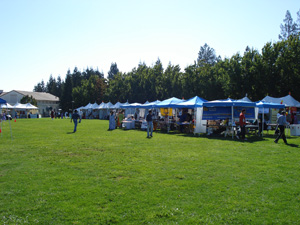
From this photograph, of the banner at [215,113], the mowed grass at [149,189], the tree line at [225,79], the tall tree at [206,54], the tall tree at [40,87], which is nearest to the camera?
the mowed grass at [149,189]

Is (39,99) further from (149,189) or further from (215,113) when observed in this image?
(149,189)

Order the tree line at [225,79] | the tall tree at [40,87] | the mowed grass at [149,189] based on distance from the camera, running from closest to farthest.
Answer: the mowed grass at [149,189], the tree line at [225,79], the tall tree at [40,87]

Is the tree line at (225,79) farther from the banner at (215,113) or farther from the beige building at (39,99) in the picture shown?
the beige building at (39,99)

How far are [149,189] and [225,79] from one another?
32.4 m

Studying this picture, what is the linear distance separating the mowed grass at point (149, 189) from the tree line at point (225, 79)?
24.3 m

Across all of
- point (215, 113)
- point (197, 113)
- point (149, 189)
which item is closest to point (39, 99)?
point (197, 113)

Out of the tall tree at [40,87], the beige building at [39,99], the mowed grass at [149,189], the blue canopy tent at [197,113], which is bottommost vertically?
the mowed grass at [149,189]

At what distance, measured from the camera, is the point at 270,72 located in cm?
3064

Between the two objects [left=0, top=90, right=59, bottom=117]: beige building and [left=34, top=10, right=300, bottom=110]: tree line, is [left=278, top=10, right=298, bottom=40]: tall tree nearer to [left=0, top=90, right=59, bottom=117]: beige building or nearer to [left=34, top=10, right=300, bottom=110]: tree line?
[left=34, top=10, right=300, bottom=110]: tree line

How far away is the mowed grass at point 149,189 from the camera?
4.12 meters

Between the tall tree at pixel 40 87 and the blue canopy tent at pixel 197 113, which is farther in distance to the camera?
the tall tree at pixel 40 87

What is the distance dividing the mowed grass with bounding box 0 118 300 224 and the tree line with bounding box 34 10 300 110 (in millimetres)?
24295

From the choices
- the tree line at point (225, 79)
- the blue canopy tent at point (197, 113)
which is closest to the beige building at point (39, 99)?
the tree line at point (225, 79)

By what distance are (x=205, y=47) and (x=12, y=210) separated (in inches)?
2963
